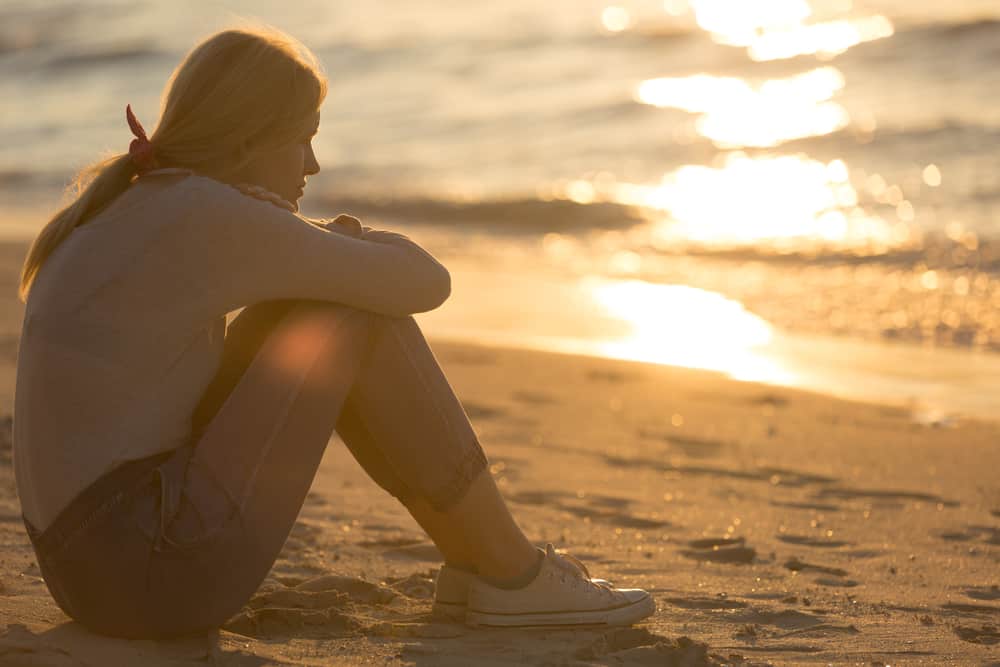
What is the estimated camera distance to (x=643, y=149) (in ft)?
52.3

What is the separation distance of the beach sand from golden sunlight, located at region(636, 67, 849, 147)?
10.2 metres

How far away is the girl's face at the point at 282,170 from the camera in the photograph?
9.33 ft

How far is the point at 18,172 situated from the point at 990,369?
1142 centimetres

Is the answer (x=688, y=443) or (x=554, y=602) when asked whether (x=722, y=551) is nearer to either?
(x=554, y=602)

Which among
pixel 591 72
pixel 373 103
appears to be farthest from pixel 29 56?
pixel 591 72

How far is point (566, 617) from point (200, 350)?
1.10m

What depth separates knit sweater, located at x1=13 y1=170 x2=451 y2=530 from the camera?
262 cm

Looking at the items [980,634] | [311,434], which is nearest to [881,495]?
[980,634]

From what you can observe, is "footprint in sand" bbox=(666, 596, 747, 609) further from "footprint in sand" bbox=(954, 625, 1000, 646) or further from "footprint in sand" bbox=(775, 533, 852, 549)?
"footprint in sand" bbox=(775, 533, 852, 549)

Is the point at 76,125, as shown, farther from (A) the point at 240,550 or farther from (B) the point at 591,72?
(A) the point at 240,550

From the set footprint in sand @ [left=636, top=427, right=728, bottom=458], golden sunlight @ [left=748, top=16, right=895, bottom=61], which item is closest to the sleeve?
footprint in sand @ [left=636, top=427, right=728, bottom=458]

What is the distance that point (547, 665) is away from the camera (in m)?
3.00

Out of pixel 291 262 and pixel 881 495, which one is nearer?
pixel 291 262

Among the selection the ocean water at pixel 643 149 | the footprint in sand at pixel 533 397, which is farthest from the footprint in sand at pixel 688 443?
the ocean water at pixel 643 149
